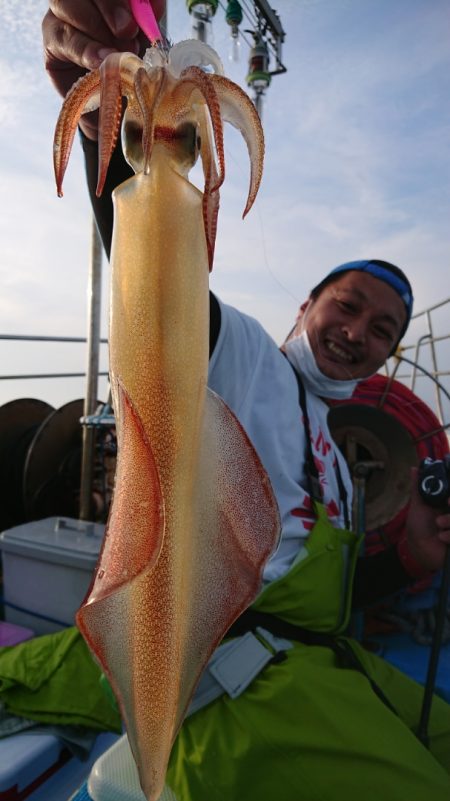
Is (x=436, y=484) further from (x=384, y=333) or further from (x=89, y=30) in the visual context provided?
(x=89, y=30)

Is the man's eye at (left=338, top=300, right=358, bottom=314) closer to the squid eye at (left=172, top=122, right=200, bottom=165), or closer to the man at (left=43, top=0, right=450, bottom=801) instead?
the man at (left=43, top=0, right=450, bottom=801)

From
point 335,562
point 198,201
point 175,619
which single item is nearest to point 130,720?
point 175,619

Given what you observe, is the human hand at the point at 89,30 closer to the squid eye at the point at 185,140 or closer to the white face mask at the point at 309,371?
the squid eye at the point at 185,140

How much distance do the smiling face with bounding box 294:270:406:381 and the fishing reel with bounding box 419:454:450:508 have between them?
627mm

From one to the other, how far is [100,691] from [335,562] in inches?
40.7

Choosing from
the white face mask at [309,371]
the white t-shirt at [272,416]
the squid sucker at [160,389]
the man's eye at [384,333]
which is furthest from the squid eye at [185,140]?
the man's eye at [384,333]

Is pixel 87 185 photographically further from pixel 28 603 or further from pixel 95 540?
pixel 28 603

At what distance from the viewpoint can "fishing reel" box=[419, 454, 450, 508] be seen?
2.19 m

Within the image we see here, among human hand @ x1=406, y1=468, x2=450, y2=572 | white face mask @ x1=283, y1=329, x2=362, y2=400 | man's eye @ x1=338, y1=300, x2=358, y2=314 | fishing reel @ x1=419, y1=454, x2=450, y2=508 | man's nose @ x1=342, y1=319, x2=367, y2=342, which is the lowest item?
human hand @ x1=406, y1=468, x2=450, y2=572

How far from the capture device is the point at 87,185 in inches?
51.0

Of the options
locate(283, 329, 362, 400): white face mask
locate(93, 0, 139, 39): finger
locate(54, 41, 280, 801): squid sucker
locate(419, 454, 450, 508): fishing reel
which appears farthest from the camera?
locate(283, 329, 362, 400): white face mask

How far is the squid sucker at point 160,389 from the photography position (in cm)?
62

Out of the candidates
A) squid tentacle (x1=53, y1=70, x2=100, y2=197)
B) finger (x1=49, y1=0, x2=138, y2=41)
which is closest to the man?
finger (x1=49, y1=0, x2=138, y2=41)

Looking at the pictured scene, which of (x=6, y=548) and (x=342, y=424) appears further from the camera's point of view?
(x=342, y=424)
